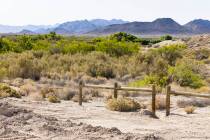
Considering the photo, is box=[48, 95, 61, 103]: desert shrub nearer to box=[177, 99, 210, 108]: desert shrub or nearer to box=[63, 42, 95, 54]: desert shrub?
box=[177, 99, 210, 108]: desert shrub

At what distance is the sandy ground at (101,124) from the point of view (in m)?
14.4

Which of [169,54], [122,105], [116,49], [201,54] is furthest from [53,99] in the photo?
[201,54]

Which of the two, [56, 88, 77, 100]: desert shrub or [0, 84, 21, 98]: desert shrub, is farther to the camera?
[56, 88, 77, 100]: desert shrub

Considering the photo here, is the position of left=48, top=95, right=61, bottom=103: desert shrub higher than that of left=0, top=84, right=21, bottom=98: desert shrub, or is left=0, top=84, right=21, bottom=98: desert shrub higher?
left=0, top=84, right=21, bottom=98: desert shrub

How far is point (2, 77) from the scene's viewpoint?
98.5 feet

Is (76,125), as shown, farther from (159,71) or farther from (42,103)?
(159,71)

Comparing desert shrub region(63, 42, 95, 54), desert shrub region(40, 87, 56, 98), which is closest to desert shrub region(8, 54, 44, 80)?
desert shrub region(40, 87, 56, 98)

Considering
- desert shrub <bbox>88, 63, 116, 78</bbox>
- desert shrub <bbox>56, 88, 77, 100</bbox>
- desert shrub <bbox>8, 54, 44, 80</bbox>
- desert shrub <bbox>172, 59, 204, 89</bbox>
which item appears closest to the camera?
desert shrub <bbox>56, 88, 77, 100</bbox>

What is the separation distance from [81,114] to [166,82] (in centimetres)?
1148

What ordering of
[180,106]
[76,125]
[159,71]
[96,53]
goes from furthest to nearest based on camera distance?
[96,53]
[159,71]
[180,106]
[76,125]

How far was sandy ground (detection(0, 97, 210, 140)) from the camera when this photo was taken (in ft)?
47.1

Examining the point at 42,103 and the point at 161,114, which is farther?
the point at 42,103

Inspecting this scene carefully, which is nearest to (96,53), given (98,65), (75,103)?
(98,65)

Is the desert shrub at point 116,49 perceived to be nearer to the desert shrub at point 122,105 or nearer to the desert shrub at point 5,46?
the desert shrub at point 5,46
